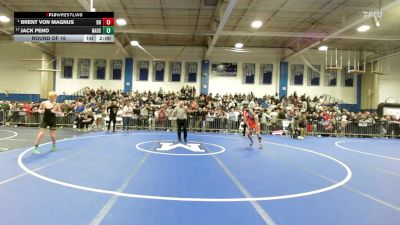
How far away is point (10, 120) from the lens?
65.4ft

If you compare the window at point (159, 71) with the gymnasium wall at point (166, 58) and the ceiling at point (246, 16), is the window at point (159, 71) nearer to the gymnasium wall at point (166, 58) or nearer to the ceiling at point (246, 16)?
the gymnasium wall at point (166, 58)

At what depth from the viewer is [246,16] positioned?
20094 mm

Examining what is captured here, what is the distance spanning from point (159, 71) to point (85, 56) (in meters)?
7.35

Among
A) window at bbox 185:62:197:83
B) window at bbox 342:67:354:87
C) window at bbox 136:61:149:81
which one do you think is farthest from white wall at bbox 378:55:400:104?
window at bbox 136:61:149:81

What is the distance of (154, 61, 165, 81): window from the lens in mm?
29547

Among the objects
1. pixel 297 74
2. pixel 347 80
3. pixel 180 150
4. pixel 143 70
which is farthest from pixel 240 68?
pixel 180 150

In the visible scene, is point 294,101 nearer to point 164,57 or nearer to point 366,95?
point 366,95

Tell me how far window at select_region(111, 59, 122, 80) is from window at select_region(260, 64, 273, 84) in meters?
14.1

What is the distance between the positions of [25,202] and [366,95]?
103ft

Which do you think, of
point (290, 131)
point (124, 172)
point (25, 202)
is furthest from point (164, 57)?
point (25, 202)

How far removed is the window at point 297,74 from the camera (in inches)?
1176

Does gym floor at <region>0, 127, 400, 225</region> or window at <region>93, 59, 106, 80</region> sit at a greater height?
window at <region>93, 59, 106, 80</region>
